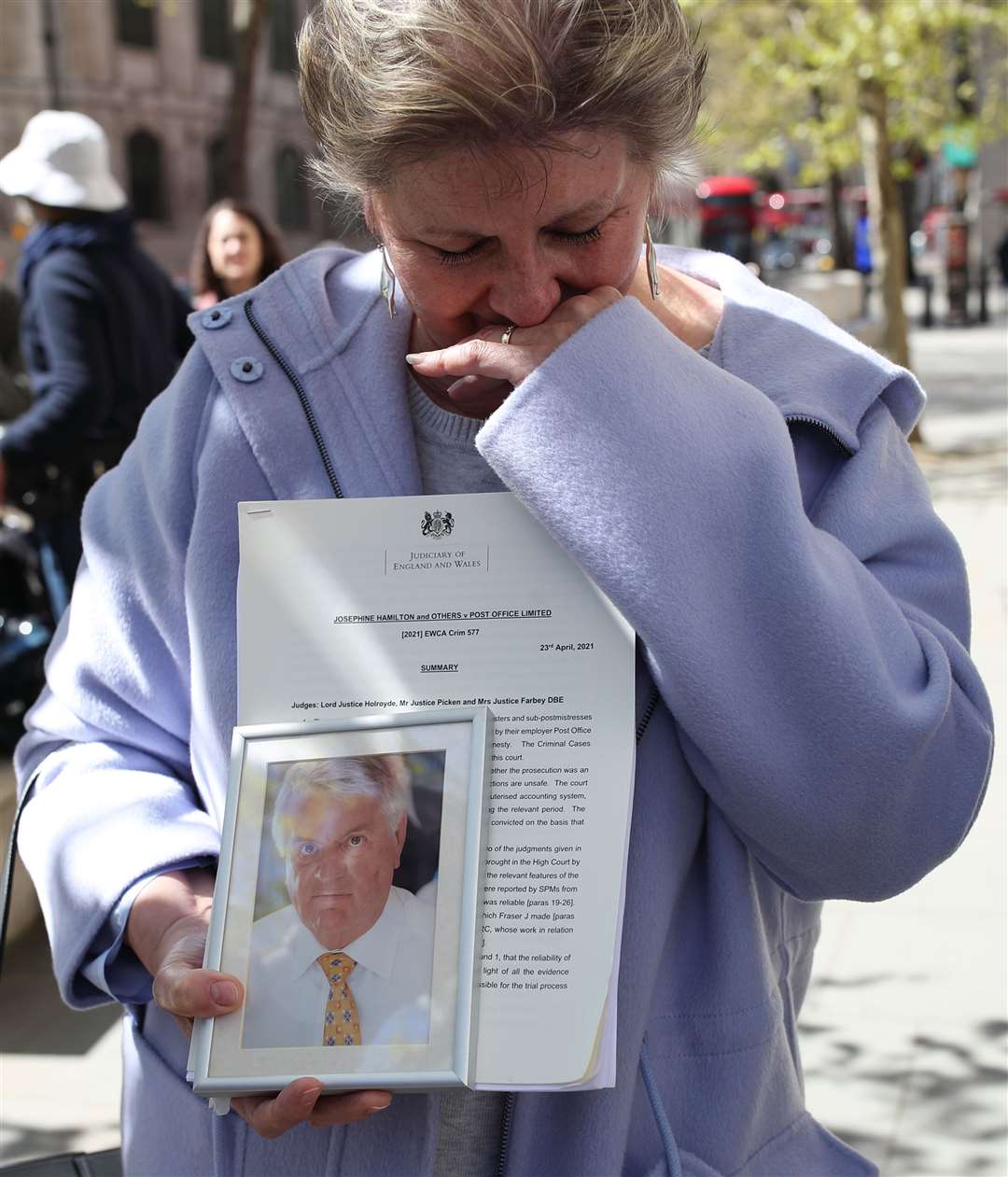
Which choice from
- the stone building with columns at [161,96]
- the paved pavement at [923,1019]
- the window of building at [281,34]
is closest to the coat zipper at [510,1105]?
the paved pavement at [923,1019]

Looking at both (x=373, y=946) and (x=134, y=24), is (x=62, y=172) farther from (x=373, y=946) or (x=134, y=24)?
(x=134, y=24)

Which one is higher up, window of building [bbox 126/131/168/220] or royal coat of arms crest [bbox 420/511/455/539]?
royal coat of arms crest [bbox 420/511/455/539]

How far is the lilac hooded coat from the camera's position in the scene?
1349 millimetres

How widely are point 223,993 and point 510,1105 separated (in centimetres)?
30

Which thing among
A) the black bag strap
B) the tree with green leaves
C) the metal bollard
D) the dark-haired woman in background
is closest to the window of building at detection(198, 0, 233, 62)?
the metal bollard

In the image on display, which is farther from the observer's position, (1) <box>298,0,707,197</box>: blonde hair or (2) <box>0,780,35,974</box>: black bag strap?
(2) <box>0,780,35,974</box>: black bag strap

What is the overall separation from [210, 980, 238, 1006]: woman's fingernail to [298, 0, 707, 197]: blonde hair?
2.40 feet

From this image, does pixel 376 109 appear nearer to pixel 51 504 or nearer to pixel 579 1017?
pixel 579 1017

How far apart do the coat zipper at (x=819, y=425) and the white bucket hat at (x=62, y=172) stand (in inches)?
160

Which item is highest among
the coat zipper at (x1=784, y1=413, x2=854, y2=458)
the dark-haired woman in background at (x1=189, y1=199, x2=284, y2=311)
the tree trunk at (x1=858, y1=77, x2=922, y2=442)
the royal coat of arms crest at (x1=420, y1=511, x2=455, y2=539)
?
the coat zipper at (x1=784, y1=413, x2=854, y2=458)

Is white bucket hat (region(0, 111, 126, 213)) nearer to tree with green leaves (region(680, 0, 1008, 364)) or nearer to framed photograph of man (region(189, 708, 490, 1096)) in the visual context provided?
framed photograph of man (region(189, 708, 490, 1096))

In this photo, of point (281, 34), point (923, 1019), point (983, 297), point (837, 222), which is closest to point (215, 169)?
point (281, 34)

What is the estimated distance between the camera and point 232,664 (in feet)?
5.00

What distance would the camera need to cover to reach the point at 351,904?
1366 millimetres
